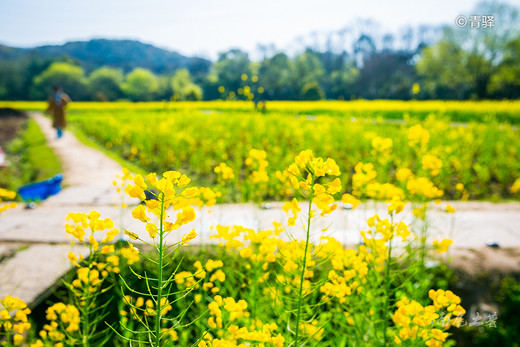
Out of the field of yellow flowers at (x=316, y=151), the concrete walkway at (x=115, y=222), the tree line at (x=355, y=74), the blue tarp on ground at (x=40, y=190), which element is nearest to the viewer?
the concrete walkway at (x=115, y=222)

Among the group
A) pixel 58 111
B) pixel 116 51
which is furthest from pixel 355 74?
pixel 116 51

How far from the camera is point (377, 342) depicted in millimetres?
1650

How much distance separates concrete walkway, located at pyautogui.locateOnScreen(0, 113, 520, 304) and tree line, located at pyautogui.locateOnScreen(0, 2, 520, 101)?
1214cm

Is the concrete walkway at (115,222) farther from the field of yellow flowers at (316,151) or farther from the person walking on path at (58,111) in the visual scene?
the person walking on path at (58,111)

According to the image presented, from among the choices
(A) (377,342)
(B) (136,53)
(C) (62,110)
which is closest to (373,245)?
(A) (377,342)

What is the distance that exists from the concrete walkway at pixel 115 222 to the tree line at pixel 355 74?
478 inches

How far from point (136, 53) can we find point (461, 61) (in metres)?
147

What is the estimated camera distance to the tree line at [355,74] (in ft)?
98.4

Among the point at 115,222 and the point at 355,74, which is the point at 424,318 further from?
the point at 355,74

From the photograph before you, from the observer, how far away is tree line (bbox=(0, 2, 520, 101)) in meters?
30.0

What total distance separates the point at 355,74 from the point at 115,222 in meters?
45.4

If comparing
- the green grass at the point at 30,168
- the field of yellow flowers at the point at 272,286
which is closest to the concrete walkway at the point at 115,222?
the field of yellow flowers at the point at 272,286

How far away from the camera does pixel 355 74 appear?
44.6 metres

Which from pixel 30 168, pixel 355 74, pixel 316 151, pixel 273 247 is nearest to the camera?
pixel 273 247
